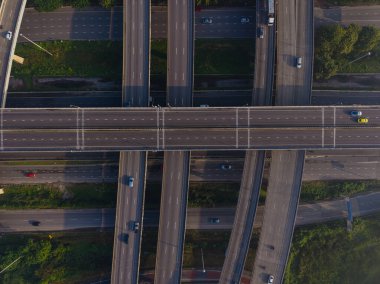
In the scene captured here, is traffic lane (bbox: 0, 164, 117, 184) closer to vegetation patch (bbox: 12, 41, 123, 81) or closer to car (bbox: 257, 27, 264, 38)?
vegetation patch (bbox: 12, 41, 123, 81)

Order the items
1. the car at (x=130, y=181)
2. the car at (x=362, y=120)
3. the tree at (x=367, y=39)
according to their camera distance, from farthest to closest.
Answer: the tree at (x=367, y=39) → the car at (x=130, y=181) → the car at (x=362, y=120)

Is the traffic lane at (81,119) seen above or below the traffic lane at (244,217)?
above

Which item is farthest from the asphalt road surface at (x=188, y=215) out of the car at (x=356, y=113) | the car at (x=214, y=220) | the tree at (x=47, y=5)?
the tree at (x=47, y=5)

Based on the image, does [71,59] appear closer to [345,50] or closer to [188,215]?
[188,215]

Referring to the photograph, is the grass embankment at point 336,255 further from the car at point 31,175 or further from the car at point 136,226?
the car at point 31,175

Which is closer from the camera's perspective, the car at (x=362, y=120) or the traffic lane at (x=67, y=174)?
the car at (x=362, y=120)

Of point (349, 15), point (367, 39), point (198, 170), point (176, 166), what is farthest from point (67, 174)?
point (349, 15)

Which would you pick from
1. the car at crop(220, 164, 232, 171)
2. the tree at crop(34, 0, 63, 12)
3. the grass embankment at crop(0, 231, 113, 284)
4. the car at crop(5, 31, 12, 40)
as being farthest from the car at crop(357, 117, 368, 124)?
the car at crop(5, 31, 12, 40)

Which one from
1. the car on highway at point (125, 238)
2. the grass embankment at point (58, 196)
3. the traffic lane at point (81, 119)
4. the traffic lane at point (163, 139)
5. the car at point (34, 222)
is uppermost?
the traffic lane at point (81, 119)
